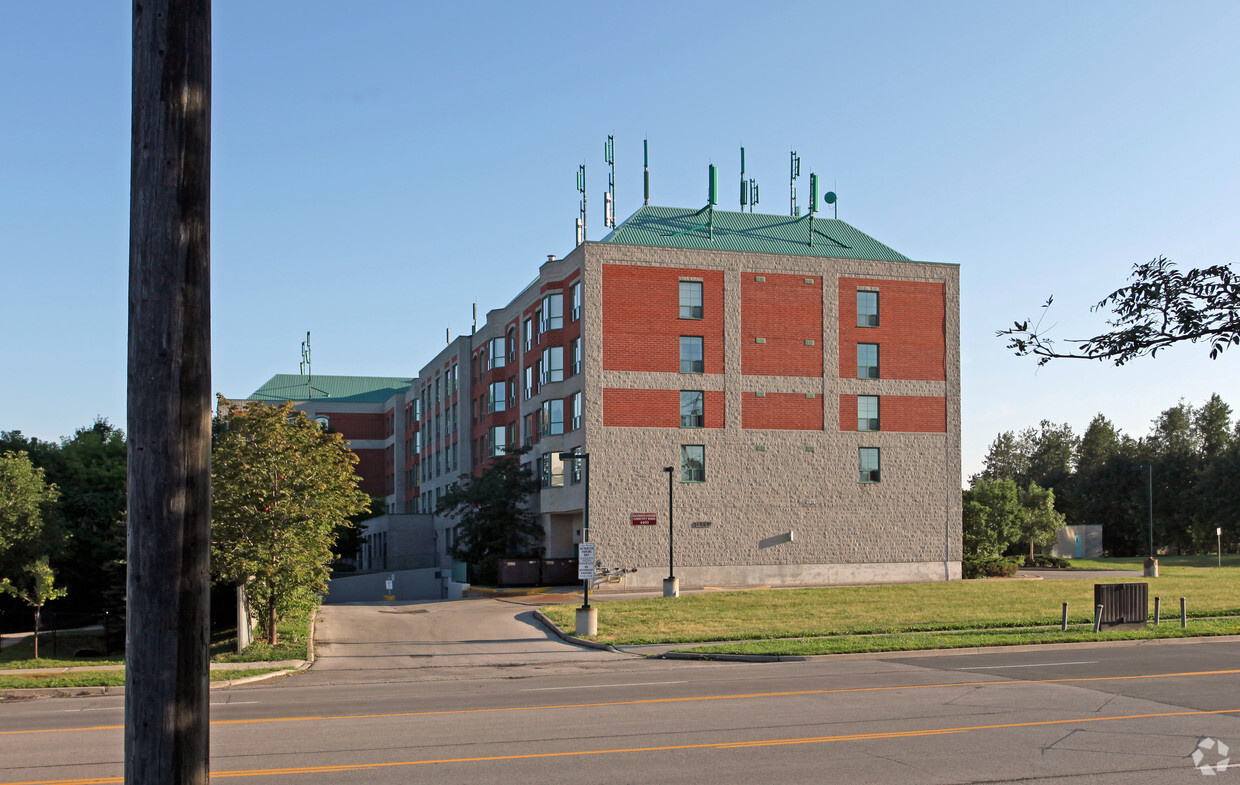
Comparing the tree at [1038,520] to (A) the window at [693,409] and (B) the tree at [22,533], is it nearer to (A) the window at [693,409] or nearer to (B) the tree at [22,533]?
(A) the window at [693,409]

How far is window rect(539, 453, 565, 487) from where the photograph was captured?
2200 inches

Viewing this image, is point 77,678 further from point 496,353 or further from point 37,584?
point 496,353

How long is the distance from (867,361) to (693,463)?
11.2 meters

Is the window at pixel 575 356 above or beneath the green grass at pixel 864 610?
above

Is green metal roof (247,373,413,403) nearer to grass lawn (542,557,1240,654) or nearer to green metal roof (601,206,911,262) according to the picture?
green metal roof (601,206,911,262)

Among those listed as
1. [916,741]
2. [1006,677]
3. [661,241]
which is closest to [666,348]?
[661,241]

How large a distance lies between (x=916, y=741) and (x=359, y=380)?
10955cm

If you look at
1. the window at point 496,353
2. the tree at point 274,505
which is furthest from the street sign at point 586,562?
the window at point 496,353

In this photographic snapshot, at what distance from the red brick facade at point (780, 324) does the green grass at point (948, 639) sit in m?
26.5

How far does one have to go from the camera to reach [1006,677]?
2038cm

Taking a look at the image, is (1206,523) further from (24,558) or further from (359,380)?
(24,558)

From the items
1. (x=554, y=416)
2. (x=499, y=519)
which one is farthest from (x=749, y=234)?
(x=499, y=519)

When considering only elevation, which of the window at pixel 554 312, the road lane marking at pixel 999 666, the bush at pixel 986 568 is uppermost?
the window at pixel 554 312

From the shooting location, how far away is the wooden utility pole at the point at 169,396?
3691 millimetres
